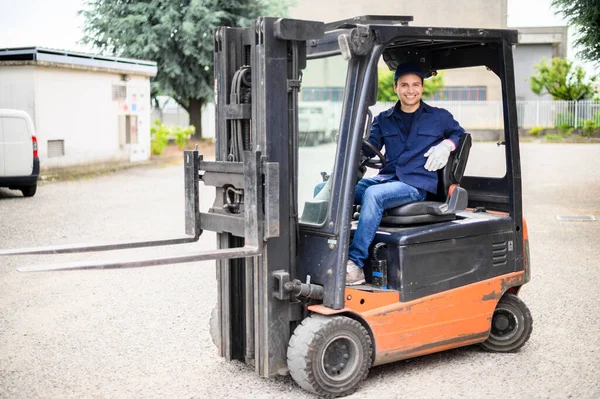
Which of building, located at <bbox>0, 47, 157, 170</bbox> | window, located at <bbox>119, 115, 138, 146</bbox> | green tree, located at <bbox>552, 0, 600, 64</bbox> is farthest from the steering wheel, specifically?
window, located at <bbox>119, 115, 138, 146</bbox>

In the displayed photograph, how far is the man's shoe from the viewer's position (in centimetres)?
567

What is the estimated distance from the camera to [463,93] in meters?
54.2

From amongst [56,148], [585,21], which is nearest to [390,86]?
[56,148]

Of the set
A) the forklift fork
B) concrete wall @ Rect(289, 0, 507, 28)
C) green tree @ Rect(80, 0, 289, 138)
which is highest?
concrete wall @ Rect(289, 0, 507, 28)

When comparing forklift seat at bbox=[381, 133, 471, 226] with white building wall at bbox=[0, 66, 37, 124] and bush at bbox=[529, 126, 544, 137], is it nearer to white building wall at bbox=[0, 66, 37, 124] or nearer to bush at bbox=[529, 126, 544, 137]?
white building wall at bbox=[0, 66, 37, 124]

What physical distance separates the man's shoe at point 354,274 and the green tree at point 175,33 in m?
32.7

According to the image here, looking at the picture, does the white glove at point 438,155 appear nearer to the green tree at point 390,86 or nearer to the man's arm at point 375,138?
the man's arm at point 375,138

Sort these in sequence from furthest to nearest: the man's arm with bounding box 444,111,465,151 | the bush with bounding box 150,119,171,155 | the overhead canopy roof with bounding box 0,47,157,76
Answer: the bush with bounding box 150,119,171,155 → the overhead canopy roof with bounding box 0,47,157,76 → the man's arm with bounding box 444,111,465,151

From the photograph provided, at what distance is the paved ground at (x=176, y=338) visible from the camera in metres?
5.69

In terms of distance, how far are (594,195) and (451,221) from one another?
45.3ft

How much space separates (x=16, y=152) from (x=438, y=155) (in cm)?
1436

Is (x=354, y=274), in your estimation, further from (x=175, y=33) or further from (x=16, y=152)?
(x=175, y=33)

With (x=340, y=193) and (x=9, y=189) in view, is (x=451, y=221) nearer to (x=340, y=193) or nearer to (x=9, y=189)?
(x=340, y=193)

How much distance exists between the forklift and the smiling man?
11cm
